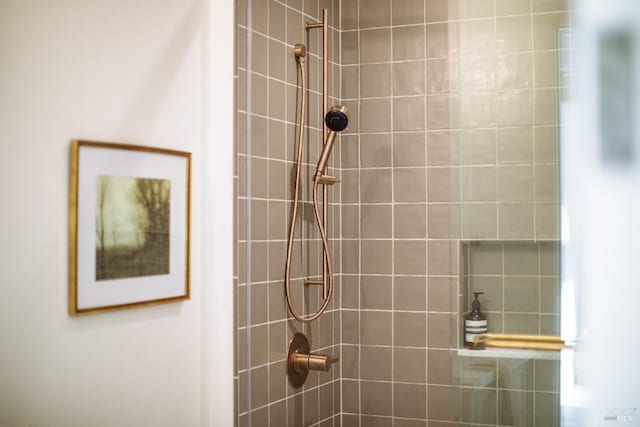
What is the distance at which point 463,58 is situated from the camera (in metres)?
1.56

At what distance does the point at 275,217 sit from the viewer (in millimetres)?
1872

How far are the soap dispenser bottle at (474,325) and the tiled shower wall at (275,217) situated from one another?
22.4 inches

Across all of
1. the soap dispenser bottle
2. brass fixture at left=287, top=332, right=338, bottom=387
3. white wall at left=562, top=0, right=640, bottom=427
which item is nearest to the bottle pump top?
the soap dispenser bottle

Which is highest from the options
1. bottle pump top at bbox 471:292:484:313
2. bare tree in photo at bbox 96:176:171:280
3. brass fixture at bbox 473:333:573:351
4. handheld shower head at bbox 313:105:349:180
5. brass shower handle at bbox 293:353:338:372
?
handheld shower head at bbox 313:105:349:180

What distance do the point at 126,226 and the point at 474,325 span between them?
806mm

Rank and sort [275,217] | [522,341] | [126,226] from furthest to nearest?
[275,217]
[522,341]
[126,226]

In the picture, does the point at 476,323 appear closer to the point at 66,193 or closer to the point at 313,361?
the point at 313,361

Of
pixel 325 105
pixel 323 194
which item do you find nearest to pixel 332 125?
pixel 325 105

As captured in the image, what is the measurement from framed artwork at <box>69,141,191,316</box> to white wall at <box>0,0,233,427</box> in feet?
0.08

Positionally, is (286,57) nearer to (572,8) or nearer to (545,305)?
(572,8)

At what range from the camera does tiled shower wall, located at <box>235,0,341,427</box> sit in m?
1.76

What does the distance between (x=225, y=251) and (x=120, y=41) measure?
0.58 meters

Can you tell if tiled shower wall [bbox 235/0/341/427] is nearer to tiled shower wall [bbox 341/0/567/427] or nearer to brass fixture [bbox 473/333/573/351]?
tiled shower wall [bbox 341/0/567/427]

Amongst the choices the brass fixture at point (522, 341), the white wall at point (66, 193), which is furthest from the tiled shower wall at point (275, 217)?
the brass fixture at point (522, 341)
